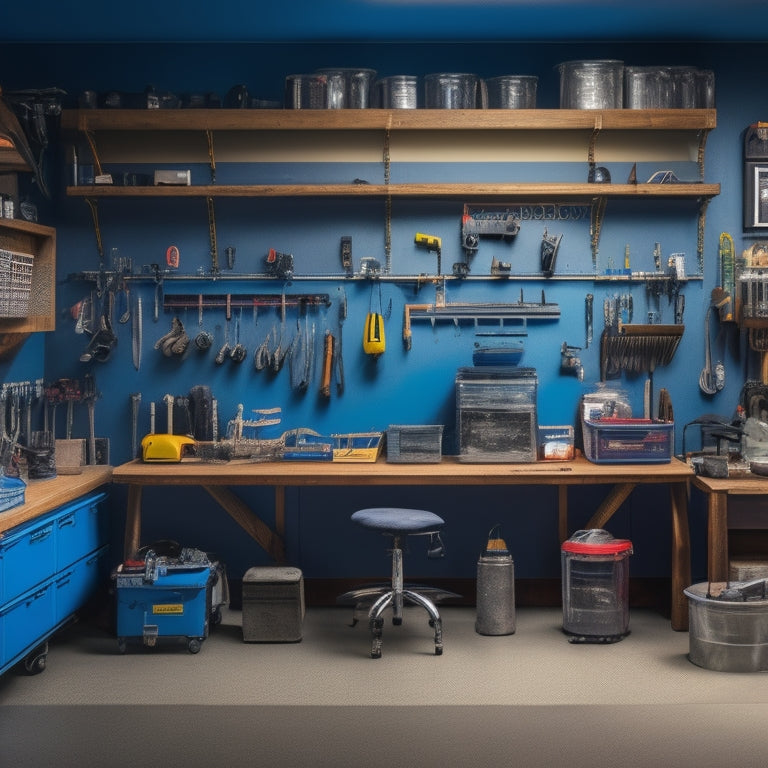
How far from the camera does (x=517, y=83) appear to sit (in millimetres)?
5645

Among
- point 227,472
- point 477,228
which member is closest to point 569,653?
point 227,472

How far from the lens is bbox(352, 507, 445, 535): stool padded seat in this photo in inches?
196

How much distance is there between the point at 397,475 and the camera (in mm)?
5227

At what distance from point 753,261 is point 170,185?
10.4ft

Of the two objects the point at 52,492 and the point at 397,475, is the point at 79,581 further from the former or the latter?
the point at 397,475

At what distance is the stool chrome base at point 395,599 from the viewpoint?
499 cm

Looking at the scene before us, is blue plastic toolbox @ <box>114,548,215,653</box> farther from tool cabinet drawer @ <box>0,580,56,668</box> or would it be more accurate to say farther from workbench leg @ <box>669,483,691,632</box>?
workbench leg @ <box>669,483,691,632</box>

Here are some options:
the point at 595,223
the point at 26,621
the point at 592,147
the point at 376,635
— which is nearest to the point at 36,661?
the point at 26,621

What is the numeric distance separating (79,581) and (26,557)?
0.76m

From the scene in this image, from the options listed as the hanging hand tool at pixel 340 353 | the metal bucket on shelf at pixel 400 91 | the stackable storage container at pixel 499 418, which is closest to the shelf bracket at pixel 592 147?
the metal bucket on shelf at pixel 400 91

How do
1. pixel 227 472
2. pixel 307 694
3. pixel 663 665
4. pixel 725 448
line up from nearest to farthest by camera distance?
pixel 307 694 < pixel 663 665 < pixel 227 472 < pixel 725 448

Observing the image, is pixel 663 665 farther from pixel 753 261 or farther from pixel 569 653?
pixel 753 261

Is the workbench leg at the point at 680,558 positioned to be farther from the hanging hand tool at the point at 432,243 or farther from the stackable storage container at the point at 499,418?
the hanging hand tool at the point at 432,243

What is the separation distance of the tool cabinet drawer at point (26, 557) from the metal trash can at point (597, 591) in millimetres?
2464
